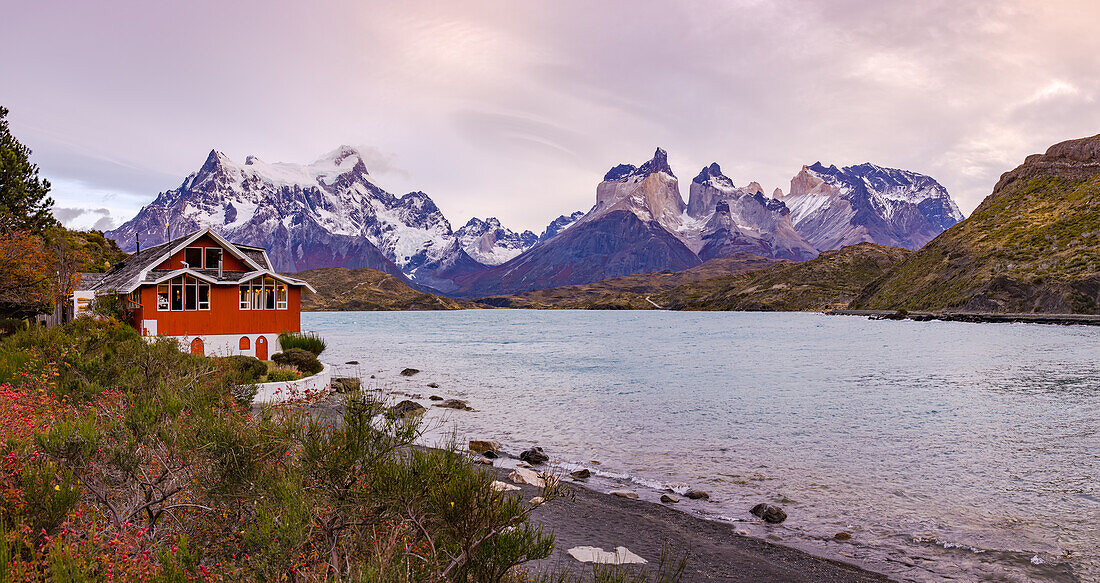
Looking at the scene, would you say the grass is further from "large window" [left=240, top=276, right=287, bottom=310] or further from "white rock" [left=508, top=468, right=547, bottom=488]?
"large window" [left=240, top=276, right=287, bottom=310]

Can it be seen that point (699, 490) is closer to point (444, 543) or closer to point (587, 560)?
point (587, 560)

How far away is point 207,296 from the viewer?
150ft

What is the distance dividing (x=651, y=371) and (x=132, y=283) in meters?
48.9

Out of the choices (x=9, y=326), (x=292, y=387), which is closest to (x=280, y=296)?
(x=9, y=326)

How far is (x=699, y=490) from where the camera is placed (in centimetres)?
2205

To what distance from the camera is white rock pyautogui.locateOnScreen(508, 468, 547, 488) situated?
851 inches

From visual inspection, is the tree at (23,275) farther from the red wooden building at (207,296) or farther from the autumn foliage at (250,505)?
the autumn foliage at (250,505)

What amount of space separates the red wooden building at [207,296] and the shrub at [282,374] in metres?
8.27

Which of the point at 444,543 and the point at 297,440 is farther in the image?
the point at 297,440

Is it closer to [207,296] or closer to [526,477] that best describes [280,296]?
[207,296]

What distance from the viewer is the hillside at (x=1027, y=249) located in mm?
123438

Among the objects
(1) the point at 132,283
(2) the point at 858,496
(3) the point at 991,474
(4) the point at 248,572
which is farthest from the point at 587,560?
(1) the point at 132,283

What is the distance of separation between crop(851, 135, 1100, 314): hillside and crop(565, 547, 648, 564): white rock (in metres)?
150

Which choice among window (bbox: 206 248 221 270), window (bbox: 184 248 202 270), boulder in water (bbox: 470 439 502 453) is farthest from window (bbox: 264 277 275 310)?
boulder in water (bbox: 470 439 502 453)
